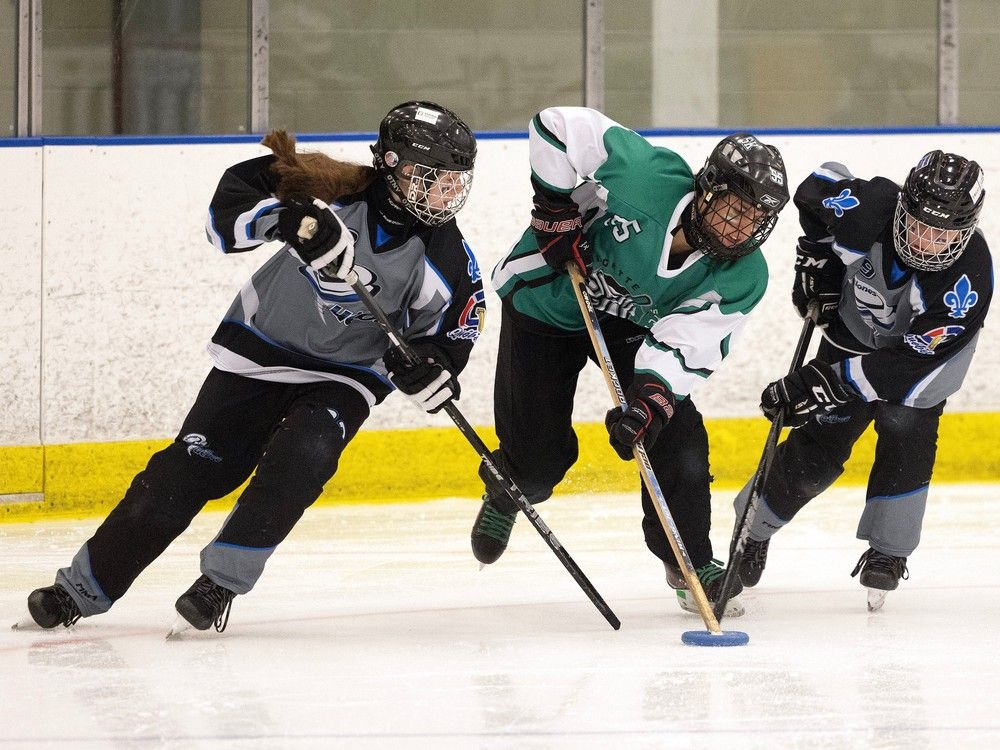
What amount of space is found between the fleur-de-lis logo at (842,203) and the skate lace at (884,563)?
726 mm

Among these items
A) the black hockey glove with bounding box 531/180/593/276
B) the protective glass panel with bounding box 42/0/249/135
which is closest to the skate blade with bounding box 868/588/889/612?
the black hockey glove with bounding box 531/180/593/276

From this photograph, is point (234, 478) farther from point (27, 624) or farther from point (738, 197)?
point (738, 197)

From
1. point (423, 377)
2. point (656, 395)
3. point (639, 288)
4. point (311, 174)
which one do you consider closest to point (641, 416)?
point (656, 395)

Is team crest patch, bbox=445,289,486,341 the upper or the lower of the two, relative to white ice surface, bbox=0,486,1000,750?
upper

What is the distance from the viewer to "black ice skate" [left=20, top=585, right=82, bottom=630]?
279cm

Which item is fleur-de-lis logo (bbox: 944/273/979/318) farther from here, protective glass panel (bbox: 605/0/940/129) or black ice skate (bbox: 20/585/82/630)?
protective glass panel (bbox: 605/0/940/129)

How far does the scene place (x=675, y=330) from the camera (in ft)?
9.49

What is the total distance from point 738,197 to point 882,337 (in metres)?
0.64

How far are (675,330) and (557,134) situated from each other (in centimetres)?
Answer: 47

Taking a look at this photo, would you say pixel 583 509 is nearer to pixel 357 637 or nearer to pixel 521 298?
pixel 521 298

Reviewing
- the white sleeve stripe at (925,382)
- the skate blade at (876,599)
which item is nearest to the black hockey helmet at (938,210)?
the white sleeve stripe at (925,382)

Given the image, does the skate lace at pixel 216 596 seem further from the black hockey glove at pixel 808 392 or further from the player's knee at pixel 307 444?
the black hockey glove at pixel 808 392

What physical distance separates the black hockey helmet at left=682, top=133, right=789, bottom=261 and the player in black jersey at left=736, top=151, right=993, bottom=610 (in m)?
0.35

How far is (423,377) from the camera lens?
2.78 metres
